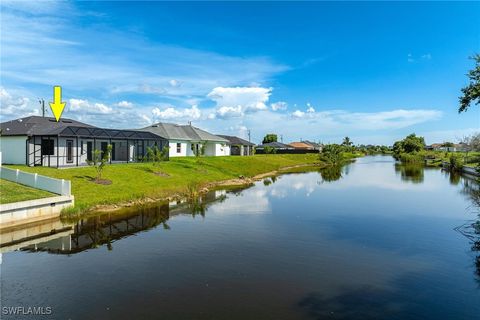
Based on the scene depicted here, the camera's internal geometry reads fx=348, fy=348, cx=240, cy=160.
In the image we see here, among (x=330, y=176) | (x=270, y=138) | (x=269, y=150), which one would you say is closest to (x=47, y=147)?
(x=330, y=176)

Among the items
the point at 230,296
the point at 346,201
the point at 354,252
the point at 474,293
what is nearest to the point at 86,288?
the point at 230,296

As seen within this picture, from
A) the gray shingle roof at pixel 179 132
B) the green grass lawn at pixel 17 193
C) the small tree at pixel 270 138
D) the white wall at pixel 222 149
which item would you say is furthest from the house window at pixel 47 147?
the small tree at pixel 270 138

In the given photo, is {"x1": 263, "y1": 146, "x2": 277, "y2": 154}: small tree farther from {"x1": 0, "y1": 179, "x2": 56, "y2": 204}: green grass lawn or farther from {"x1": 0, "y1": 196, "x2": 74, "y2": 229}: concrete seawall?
{"x1": 0, "y1": 179, "x2": 56, "y2": 204}: green grass lawn

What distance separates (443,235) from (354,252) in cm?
750

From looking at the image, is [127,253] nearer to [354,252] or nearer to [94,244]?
[94,244]

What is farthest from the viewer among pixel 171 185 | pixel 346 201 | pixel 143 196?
pixel 171 185

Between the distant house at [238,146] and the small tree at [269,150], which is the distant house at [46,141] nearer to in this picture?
the distant house at [238,146]

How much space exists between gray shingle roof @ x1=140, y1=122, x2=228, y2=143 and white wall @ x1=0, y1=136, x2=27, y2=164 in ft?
81.9

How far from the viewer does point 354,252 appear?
17359 millimetres

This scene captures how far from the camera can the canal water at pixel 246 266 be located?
453 inches

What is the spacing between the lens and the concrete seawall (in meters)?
20.1

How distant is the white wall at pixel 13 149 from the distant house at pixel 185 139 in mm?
23802

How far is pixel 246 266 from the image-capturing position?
50.0 feet

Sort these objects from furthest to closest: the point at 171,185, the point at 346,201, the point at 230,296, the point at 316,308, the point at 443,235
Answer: the point at 171,185 < the point at 346,201 < the point at 443,235 < the point at 230,296 < the point at 316,308
